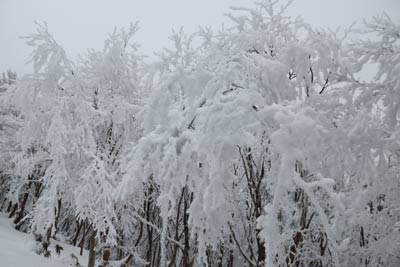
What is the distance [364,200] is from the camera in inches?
119

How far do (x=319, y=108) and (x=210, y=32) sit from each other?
323 centimetres

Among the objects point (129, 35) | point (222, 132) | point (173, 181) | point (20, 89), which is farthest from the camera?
point (129, 35)

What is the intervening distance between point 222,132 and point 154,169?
3.23ft

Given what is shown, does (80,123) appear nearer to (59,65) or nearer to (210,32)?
(59,65)

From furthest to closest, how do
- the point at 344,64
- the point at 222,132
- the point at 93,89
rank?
the point at 93,89, the point at 344,64, the point at 222,132

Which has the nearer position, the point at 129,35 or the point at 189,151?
the point at 189,151

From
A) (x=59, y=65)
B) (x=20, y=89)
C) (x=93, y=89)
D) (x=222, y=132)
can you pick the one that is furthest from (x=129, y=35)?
(x=222, y=132)

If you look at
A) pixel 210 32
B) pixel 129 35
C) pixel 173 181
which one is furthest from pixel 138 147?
pixel 129 35

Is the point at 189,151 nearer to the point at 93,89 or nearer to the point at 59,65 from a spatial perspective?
the point at 59,65

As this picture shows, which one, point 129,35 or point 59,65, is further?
point 129,35

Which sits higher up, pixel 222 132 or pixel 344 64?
pixel 344 64

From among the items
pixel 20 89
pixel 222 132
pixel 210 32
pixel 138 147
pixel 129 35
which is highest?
pixel 129 35

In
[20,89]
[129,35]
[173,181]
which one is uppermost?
[129,35]

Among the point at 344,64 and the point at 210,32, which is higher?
the point at 210,32
